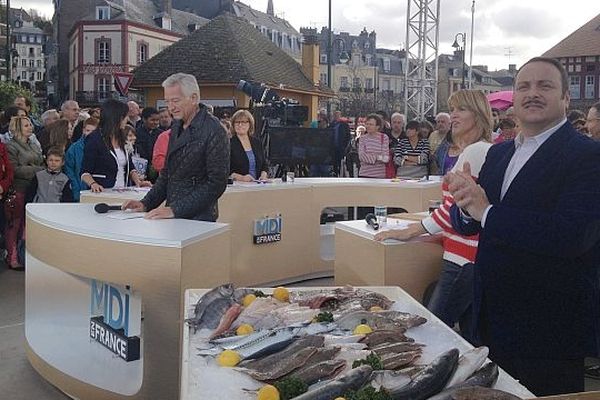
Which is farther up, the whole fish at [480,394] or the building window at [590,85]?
the building window at [590,85]

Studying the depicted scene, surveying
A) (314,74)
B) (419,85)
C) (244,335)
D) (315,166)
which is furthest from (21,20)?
(244,335)

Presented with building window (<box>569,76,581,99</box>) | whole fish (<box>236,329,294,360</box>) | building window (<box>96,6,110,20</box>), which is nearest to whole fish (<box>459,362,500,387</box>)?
whole fish (<box>236,329,294,360</box>)

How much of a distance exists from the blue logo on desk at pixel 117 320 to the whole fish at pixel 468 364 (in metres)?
2.03

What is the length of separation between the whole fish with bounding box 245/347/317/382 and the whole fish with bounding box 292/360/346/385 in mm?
24

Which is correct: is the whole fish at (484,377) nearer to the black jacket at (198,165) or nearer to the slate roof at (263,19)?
the black jacket at (198,165)

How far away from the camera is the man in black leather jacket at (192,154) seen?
4.19 m

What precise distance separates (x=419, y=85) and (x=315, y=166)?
44.1 ft

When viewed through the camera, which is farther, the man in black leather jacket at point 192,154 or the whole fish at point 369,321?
the man in black leather jacket at point 192,154

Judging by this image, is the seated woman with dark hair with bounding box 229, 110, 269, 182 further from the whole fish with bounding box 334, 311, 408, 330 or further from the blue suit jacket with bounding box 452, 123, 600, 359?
the blue suit jacket with bounding box 452, 123, 600, 359

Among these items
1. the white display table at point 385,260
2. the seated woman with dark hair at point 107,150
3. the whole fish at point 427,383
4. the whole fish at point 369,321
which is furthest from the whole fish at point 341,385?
the seated woman with dark hair at point 107,150

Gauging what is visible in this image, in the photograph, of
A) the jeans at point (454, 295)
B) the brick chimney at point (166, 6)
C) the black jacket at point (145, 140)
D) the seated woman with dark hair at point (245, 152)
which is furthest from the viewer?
the brick chimney at point (166, 6)

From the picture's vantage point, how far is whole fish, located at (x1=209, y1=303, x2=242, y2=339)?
2613 mm

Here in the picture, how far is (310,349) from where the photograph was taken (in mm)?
2316

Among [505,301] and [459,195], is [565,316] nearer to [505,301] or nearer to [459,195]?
[505,301]
